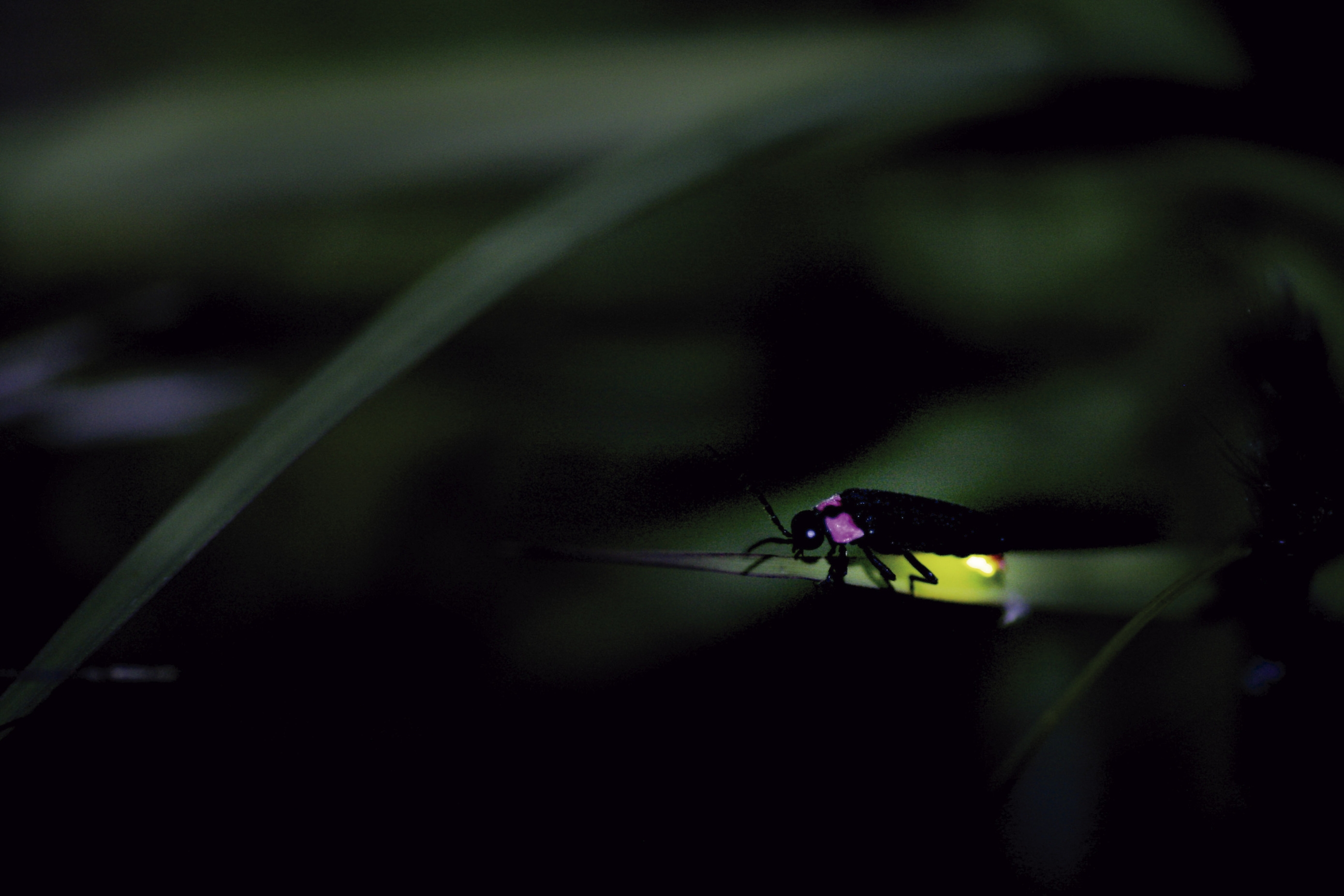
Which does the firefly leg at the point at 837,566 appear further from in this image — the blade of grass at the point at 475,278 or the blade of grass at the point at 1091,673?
the blade of grass at the point at 475,278

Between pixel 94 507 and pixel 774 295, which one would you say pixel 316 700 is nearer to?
pixel 94 507

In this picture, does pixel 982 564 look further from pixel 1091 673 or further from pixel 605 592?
pixel 605 592

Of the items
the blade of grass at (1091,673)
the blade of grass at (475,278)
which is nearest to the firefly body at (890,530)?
the blade of grass at (1091,673)

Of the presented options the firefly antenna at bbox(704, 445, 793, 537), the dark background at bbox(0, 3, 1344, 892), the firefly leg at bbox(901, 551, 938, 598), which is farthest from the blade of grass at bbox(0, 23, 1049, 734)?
the firefly leg at bbox(901, 551, 938, 598)

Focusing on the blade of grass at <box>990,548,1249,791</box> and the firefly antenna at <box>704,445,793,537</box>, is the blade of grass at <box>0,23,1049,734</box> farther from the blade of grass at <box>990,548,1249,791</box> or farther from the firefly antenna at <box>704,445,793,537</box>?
the blade of grass at <box>990,548,1249,791</box>

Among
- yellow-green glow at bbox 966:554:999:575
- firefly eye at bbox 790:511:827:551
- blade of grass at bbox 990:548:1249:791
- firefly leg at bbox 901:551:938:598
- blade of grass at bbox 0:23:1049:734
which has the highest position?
blade of grass at bbox 0:23:1049:734
